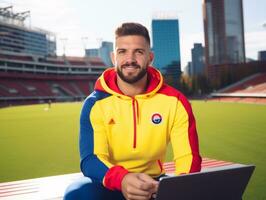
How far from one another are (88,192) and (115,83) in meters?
1.08

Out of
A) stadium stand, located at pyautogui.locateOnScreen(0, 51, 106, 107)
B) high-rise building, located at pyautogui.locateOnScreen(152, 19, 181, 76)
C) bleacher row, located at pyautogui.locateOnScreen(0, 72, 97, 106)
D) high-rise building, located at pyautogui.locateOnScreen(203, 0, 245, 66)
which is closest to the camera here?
bleacher row, located at pyautogui.locateOnScreen(0, 72, 97, 106)

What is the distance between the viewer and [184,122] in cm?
291

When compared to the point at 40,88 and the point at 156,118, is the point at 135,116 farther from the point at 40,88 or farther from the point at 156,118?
the point at 40,88

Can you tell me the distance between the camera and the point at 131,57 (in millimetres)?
2846

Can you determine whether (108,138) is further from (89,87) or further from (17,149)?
(89,87)

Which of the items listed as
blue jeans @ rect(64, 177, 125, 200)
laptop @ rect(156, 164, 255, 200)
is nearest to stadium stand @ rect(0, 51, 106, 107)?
blue jeans @ rect(64, 177, 125, 200)

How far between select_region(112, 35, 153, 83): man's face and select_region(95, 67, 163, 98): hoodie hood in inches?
6.1

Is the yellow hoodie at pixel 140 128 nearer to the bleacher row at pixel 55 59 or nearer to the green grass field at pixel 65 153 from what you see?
the green grass field at pixel 65 153

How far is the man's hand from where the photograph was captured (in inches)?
84.0

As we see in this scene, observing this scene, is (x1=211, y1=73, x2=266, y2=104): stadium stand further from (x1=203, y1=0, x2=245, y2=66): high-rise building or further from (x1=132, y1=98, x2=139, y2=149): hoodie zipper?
(x1=203, y1=0, x2=245, y2=66): high-rise building

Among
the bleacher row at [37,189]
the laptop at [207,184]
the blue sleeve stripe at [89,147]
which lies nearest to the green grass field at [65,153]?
the bleacher row at [37,189]

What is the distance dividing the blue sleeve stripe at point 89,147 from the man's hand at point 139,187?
337 mm

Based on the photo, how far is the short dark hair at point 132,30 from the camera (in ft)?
9.36

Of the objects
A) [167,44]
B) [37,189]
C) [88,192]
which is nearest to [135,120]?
[88,192]
